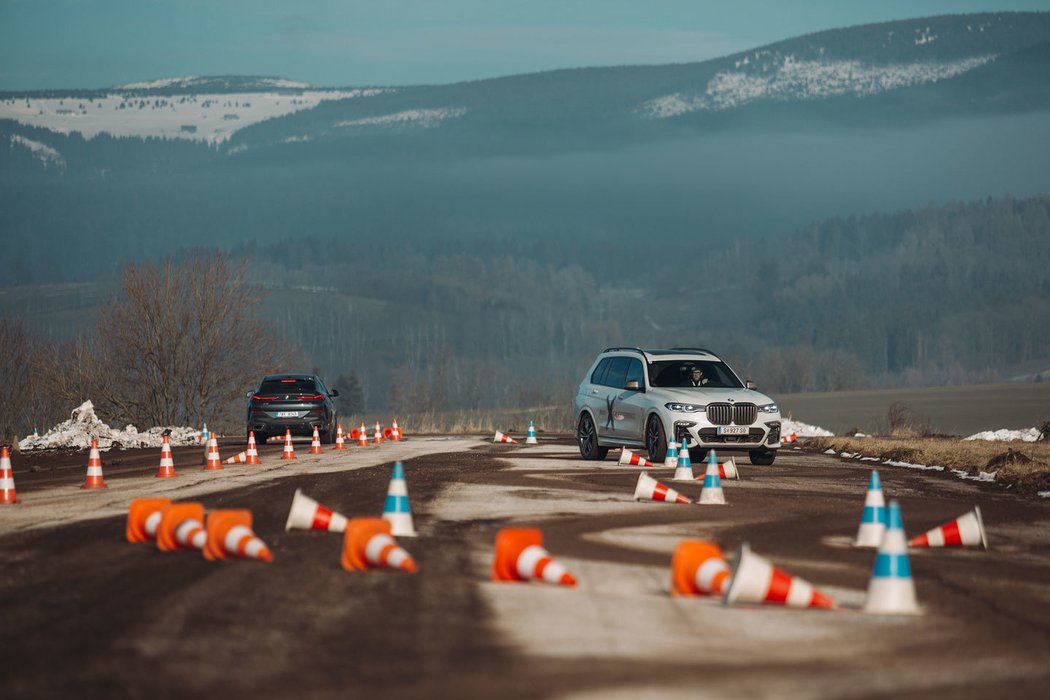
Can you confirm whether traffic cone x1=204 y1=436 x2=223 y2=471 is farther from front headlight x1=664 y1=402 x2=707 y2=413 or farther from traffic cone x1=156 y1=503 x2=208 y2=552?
traffic cone x1=156 y1=503 x2=208 y2=552

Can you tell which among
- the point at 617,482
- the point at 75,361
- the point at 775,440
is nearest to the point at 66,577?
the point at 617,482

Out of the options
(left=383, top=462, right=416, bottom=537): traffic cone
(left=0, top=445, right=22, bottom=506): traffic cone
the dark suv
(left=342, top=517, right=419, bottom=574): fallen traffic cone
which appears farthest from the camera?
the dark suv

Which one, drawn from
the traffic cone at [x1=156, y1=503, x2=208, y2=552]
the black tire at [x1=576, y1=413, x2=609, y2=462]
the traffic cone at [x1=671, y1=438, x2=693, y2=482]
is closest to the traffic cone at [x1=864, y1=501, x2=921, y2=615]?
the traffic cone at [x1=156, y1=503, x2=208, y2=552]

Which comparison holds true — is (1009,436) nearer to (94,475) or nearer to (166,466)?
(166,466)

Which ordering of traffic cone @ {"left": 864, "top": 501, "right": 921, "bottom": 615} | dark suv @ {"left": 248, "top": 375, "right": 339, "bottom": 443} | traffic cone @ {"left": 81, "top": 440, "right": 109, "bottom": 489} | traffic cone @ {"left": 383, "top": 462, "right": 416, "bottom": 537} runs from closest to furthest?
traffic cone @ {"left": 864, "top": 501, "right": 921, "bottom": 615}
traffic cone @ {"left": 383, "top": 462, "right": 416, "bottom": 537}
traffic cone @ {"left": 81, "top": 440, "right": 109, "bottom": 489}
dark suv @ {"left": 248, "top": 375, "right": 339, "bottom": 443}

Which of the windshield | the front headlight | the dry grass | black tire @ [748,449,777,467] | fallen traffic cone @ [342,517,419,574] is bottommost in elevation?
the dry grass

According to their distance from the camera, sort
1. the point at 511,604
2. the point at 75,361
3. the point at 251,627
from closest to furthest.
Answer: the point at 251,627
the point at 511,604
the point at 75,361

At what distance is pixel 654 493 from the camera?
1781cm

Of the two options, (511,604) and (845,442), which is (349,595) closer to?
(511,604)

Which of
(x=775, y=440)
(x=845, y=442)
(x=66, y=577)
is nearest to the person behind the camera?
(x=66, y=577)

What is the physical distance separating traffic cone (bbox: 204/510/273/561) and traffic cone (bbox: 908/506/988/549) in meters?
5.45

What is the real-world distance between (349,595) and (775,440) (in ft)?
52.7

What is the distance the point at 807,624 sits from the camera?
939 centimetres

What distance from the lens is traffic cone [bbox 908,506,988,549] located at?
43.5 feet
